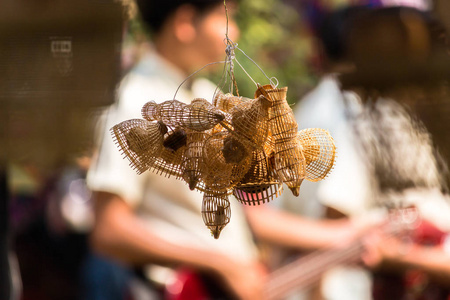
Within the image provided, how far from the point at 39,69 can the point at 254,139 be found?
1102 mm

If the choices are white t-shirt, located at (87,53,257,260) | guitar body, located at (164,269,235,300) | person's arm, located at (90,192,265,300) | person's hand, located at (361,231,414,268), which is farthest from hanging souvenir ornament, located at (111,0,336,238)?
person's hand, located at (361,231,414,268)

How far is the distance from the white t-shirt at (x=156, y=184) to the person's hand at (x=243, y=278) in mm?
42

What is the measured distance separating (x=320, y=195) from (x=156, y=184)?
0.69 metres

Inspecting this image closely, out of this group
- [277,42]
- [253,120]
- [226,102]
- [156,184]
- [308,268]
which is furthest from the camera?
[277,42]

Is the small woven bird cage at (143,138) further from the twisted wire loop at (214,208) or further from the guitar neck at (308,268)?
the guitar neck at (308,268)

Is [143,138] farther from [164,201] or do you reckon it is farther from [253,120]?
[164,201]

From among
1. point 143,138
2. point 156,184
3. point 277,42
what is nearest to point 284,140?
point 143,138

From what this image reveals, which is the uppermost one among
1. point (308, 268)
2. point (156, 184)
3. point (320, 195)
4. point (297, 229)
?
point (156, 184)

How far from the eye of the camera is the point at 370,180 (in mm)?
3172

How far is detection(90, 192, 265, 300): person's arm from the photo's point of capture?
2.87 m

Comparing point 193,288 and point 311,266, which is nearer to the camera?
point 193,288

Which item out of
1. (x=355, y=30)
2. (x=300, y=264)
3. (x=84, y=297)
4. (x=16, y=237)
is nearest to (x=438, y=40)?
(x=355, y=30)

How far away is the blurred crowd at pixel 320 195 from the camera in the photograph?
2.72 m

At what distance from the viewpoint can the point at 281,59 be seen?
18.2ft
